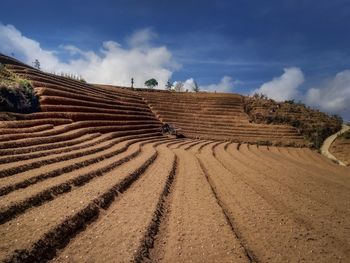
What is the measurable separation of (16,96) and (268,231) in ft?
47.1

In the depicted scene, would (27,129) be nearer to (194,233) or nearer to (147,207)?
(147,207)

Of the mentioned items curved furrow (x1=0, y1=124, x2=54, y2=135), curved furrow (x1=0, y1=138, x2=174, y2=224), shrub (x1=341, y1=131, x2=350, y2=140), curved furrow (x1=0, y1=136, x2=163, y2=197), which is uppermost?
shrub (x1=341, y1=131, x2=350, y2=140)

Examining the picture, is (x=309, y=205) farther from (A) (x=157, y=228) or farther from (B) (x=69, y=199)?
(B) (x=69, y=199)

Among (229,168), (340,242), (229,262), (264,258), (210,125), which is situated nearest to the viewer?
(229,262)

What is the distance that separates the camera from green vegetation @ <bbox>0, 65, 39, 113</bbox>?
53.6ft

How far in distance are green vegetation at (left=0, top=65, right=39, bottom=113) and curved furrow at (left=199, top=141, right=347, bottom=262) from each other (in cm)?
1117

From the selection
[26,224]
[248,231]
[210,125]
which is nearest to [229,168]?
[248,231]

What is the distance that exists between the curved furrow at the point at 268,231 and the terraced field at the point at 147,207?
0.09 ft

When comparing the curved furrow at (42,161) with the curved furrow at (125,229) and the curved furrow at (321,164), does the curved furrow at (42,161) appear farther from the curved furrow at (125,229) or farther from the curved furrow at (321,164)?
the curved furrow at (321,164)

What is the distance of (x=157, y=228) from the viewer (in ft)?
25.5

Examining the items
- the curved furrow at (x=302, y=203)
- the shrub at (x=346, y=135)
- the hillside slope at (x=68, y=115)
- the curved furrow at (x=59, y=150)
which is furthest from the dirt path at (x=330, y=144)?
the curved furrow at (x=59, y=150)

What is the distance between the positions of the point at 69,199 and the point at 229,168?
930 centimetres

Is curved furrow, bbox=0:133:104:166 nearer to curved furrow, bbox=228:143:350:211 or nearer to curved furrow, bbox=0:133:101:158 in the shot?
curved furrow, bbox=0:133:101:158

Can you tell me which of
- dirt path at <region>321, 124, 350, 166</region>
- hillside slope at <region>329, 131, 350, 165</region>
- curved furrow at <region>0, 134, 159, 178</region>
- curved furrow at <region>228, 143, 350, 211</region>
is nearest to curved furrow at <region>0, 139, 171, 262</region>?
curved furrow at <region>0, 134, 159, 178</region>
